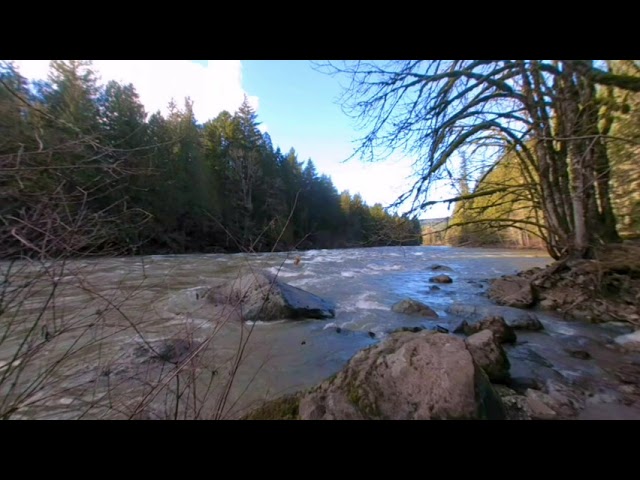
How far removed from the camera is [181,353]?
9.16 ft

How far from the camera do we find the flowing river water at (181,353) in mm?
1437

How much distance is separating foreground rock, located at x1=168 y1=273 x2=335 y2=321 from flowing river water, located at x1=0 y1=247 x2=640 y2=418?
16 cm

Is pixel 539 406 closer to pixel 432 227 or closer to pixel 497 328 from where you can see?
pixel 497 328

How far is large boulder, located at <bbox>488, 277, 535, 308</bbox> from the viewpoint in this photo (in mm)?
5000

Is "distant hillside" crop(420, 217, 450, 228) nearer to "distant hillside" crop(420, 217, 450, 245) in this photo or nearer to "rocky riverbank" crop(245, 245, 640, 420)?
"distant hillside" crop(420, 217, 450, 245)

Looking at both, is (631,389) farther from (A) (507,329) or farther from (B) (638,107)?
(B) (638,107)

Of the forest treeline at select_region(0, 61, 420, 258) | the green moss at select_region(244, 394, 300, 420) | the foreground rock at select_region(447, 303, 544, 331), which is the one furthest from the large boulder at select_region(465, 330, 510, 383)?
the forest treeline at select_region(0, 61, 420, 258)

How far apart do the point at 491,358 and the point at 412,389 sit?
4.45 ft

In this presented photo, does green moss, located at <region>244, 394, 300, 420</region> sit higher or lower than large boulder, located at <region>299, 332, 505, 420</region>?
lower

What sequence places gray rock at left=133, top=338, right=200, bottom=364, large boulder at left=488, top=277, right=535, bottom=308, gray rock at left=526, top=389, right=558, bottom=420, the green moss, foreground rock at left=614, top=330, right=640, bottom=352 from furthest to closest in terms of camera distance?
large boulder at left=488, top=277, right=535, bottom=308 < foreground rock at left=614, top=330, right=640, bottom=352 < gray rock at left=133, top=338, right=200, bottom=364 < gray rock at left=526, top=389, right=558, bottom=420 < the green moss

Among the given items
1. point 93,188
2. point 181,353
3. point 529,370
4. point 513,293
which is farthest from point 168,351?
point 513,293
